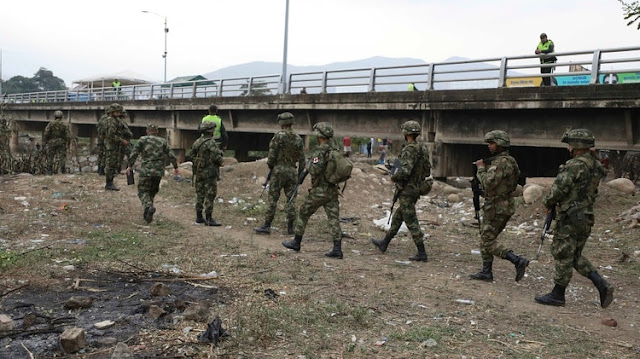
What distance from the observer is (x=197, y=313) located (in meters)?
4.23

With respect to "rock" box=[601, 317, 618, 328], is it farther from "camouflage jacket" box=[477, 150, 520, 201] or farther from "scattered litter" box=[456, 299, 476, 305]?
"camouflage jacket" box=[477, 150, 520, 201]

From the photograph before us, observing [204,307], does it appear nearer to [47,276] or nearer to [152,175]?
[47,276]

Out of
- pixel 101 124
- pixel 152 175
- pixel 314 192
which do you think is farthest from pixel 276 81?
pixel 314 192

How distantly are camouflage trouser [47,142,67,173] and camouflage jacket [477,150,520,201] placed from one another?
11.8 m

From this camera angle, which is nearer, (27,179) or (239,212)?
(239,212)

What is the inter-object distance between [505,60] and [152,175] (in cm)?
760

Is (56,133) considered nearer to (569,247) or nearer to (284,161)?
(284,161)

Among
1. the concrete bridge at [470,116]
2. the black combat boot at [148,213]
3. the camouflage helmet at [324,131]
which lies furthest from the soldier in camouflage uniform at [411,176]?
the concrete bridge at [470,116]

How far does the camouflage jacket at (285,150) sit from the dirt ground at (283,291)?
1168mm

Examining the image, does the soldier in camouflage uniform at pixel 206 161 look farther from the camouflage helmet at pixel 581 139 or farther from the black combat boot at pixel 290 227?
the camouflage helmet at pixel 581 139

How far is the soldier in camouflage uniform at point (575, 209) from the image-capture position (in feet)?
17.1

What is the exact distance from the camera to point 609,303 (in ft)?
17.1

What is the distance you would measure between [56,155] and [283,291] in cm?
1191

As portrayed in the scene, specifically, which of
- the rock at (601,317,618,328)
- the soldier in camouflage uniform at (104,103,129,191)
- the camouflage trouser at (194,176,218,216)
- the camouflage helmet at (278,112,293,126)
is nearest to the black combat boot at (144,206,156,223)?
the camouflage trouser at (194,176,218,216)
